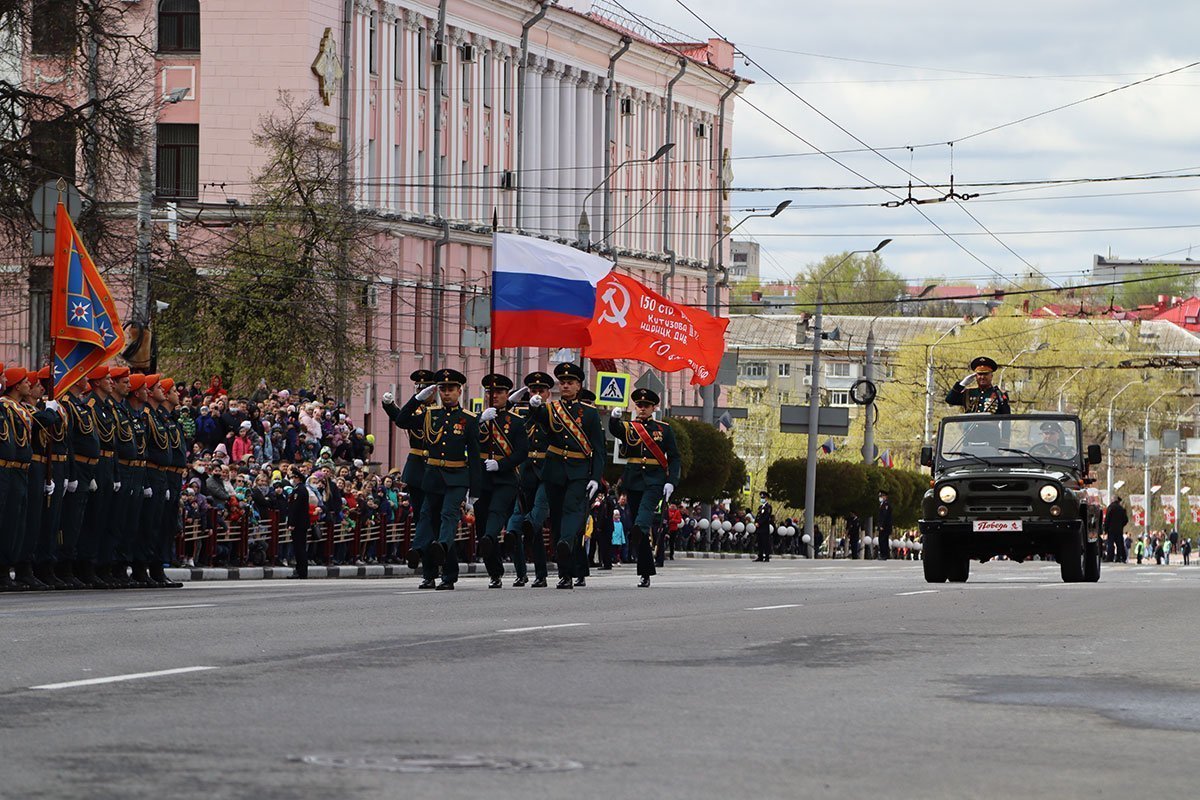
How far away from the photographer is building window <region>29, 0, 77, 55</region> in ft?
115

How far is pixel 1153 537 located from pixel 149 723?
386 feet

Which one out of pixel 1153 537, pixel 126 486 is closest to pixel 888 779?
pixel 126 486

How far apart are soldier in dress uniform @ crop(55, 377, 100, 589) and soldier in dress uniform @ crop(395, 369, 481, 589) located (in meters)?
2.81

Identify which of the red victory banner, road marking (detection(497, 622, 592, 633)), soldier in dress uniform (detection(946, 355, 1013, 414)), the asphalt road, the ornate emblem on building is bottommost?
the asphalt road

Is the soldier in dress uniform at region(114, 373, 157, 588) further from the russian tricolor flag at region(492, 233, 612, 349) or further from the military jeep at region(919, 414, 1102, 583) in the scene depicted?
the russian tricolor flag at region(492, 233, 612, 349)

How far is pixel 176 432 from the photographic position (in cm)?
2484

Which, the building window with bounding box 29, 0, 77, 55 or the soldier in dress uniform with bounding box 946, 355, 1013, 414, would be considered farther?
the building window with bounding box 29, 0, 77, 55

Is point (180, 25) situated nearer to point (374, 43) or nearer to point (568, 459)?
point (374, 43)

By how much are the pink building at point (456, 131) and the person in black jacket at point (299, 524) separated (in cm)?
1724

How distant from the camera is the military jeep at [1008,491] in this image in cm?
2780

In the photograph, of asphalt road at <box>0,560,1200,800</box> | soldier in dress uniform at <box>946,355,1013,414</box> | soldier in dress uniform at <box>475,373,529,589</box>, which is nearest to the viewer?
asphalt road at <box>0,560,1200,800</box>

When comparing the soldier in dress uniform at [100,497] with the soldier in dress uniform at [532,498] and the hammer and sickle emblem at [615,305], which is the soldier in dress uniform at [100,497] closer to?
the soldier in dress uniform at [532,498]

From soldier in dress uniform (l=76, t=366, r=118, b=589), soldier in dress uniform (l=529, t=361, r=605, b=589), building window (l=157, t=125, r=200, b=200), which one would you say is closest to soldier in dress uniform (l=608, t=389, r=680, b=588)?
Answer: soldier in dress uniform (l=529, t=361, r=605, b=589)

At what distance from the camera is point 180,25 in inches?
2534
